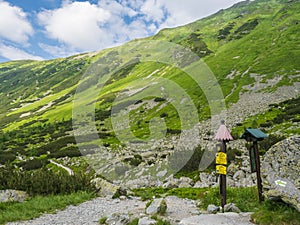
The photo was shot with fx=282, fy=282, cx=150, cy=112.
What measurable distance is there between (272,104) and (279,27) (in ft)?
289

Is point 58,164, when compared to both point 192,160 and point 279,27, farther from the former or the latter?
point 279,27

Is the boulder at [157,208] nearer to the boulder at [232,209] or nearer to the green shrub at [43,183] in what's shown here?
the boulder at [232,209]

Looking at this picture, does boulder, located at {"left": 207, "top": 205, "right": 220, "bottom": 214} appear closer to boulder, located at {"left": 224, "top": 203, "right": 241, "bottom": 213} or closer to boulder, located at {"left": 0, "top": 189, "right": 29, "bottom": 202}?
boulder, located at {"left": 224, "top": 203, "right": 241, "bottom": 213}

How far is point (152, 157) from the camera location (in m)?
31.2

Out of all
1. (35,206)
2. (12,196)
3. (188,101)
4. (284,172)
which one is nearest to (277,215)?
(284,172)

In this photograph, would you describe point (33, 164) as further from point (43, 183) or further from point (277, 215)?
point (277, 215)

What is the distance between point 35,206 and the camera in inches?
531

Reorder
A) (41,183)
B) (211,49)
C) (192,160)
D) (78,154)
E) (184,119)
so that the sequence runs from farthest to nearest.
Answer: (211,49) → (184,119) → (78,154) → (192,160) → (41,183)

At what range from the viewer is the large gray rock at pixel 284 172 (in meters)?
9.66

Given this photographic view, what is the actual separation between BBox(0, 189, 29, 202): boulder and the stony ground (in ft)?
10.8

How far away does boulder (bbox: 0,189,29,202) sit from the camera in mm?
14897

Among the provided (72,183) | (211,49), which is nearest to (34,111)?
(211,49)

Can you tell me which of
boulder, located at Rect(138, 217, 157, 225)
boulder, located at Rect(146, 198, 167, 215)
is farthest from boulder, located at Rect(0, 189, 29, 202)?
boulder, located at Rect(138, 217, 157, 225)

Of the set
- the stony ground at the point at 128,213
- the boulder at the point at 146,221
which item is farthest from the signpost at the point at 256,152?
the boulder at the point at 146,221
